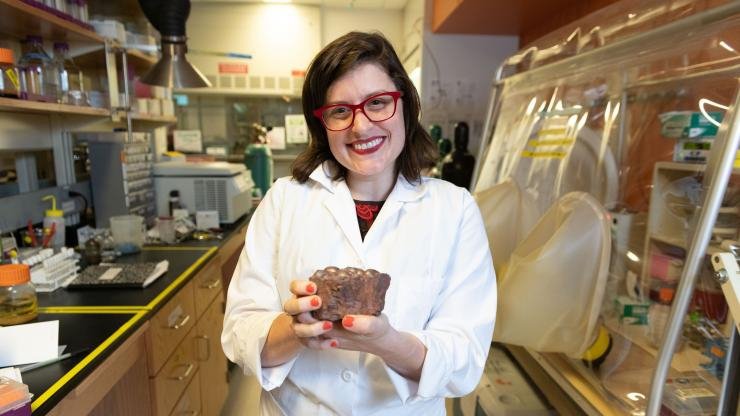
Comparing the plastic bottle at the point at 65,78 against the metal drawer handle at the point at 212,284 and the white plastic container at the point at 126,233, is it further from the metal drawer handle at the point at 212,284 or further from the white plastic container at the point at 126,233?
the metal drawer handle at the point at 212,284

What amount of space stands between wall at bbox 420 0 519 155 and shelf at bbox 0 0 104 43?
2.20 meters

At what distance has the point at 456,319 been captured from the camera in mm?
919

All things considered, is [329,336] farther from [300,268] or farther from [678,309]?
[678,309]

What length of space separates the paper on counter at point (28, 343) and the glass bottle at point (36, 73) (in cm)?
96

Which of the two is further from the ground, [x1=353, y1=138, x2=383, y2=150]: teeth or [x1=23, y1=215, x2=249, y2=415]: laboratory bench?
[x1=353, y1=138, x2=383, y2=150]: teeth

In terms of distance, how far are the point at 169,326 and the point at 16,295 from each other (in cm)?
48

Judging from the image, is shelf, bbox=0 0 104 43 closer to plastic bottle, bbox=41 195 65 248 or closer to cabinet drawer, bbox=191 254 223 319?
plastic bottle, bbox=41 195 65 248

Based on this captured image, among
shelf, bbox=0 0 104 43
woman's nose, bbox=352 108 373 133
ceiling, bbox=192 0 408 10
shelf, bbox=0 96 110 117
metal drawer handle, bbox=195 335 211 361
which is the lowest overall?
metal drawer handle, bbox=195 335 211 361

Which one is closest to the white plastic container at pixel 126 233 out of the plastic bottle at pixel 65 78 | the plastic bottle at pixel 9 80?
the plastic bottle at pixel 65 78

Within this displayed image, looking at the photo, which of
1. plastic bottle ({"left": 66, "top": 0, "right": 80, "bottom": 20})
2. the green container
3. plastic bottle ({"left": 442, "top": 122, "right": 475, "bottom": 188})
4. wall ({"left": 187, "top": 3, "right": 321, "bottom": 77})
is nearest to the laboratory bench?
plastic bottle ({"left": 66, "top": 0, "right": 80, "bottom": 20})

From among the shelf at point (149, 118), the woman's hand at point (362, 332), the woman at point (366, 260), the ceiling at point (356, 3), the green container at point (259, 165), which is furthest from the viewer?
the ceiling at point (356, 3)

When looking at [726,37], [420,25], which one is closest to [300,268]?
[726,37]

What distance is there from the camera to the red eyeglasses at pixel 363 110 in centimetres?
91

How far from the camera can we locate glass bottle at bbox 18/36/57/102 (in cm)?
171
